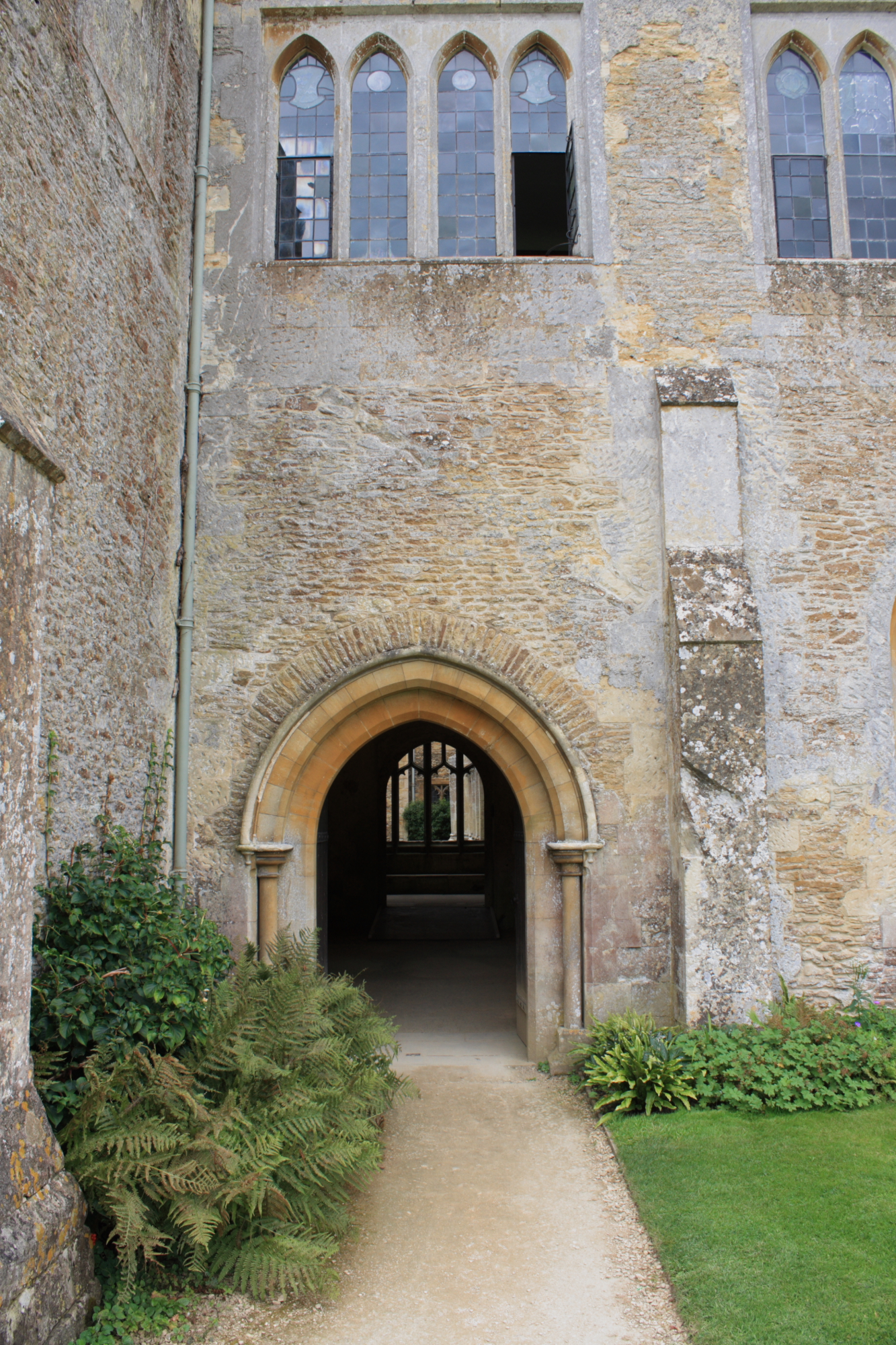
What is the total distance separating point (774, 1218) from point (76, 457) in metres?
5.45

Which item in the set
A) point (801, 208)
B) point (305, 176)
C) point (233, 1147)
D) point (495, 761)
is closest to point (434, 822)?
point (495, 761)

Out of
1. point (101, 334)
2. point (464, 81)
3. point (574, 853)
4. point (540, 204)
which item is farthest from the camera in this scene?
point (540, 204)

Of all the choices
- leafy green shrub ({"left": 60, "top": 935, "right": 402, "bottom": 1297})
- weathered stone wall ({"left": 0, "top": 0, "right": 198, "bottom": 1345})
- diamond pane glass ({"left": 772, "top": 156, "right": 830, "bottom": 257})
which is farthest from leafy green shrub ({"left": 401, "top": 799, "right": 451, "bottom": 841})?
leafy green shrub ({"left": 60, "top": 935, "right": 402, "bottom": 1297})

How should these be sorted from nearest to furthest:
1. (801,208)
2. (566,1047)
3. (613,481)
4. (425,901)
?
1. (566,1047)
2. (613,481)
3. (801,208)
4. (425,901)

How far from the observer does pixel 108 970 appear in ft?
14.7

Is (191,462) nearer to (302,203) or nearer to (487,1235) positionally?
(302,203)

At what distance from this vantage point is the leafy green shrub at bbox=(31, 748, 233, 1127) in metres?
4.12

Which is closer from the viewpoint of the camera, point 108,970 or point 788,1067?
point 108,970

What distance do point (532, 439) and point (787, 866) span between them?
3872mm

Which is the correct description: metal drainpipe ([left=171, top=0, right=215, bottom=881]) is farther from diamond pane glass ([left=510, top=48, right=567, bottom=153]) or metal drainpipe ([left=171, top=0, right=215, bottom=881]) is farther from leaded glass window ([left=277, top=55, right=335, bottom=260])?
diamond pane glass ([left=510, top=48, right=567, bottom=153])

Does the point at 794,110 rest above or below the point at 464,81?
below

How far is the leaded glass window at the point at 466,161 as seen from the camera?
7.66m

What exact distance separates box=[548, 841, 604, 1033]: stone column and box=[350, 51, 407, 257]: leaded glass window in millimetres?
5221

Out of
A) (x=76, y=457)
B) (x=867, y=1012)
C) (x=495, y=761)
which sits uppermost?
(x=76, y=457)
